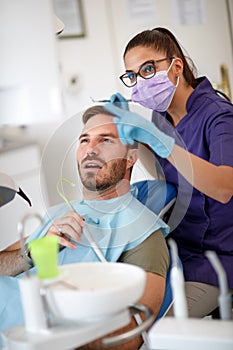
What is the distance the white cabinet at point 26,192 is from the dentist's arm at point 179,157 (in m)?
0.33

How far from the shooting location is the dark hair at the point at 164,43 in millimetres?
1370

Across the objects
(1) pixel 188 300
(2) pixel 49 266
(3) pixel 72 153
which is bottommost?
(1) pixel 188 300

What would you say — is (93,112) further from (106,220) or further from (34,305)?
(34,305)

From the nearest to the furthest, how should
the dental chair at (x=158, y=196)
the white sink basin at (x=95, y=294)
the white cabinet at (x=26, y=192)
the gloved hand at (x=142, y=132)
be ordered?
the white sink basin at (x=95, y=294) → the gloved hand at (x=142, y=132) → the dental chair at (x=158, y=196) → the white cabinet at (x=26, y=192)

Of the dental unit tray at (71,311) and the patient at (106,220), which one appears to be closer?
the dental unit tray at (71,311)

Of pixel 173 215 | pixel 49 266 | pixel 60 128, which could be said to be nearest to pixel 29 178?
pixel 60 128

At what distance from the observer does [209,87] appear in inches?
55.8

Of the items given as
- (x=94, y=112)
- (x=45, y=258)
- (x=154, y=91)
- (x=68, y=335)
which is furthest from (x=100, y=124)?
(x=68, y=335)

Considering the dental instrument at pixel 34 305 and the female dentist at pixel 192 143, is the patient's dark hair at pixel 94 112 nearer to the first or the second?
the female dentist at pixel 192 143

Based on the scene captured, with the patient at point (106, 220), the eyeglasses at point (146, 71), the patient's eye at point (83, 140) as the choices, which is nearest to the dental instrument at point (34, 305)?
the patient at point (106, 220)

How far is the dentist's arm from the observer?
116cm

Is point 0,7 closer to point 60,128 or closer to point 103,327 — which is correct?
point 60,128

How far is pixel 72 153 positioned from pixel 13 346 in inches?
20.1

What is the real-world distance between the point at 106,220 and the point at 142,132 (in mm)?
348
